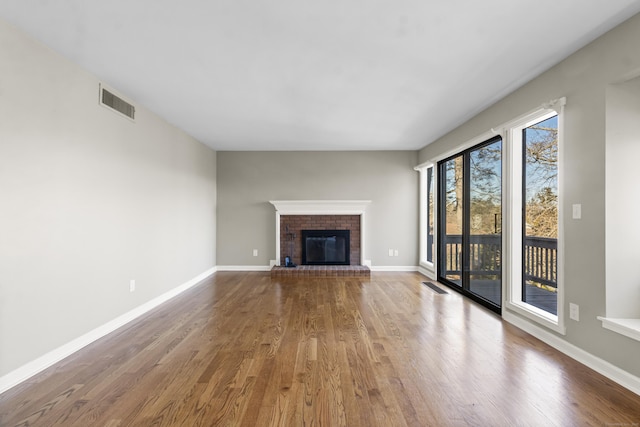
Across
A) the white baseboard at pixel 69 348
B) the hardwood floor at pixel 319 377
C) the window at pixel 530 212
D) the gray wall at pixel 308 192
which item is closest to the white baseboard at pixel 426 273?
the gray wall at pixel 308 192

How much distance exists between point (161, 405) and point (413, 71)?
317cm

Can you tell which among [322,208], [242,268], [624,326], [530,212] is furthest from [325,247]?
[624,326]

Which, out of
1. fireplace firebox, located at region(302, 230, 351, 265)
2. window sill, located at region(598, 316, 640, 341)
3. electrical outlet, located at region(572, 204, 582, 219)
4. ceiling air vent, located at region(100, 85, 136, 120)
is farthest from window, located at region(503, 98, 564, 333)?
ceiling air vent, located at region(100, 85, 136, 120)

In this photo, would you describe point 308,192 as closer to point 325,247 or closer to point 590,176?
point 325,247

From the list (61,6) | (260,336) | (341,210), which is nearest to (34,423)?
(260,336)

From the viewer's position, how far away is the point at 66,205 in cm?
247

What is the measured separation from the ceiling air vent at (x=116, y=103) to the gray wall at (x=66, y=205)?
0.23 ft

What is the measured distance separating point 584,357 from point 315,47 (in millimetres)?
3158

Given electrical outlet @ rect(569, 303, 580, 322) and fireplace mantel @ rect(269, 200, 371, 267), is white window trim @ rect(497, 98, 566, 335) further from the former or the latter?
fireplace mantel @ rect(269, 200, 371, 267)

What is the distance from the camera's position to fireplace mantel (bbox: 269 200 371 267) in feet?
19.3

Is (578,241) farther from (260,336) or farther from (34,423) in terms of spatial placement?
(34,423)

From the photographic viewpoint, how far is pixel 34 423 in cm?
166

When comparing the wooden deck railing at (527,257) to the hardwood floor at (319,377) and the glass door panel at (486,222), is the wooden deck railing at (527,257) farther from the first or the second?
the hardwood floor at (319,377)

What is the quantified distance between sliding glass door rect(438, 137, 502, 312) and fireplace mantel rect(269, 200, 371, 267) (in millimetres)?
1474
